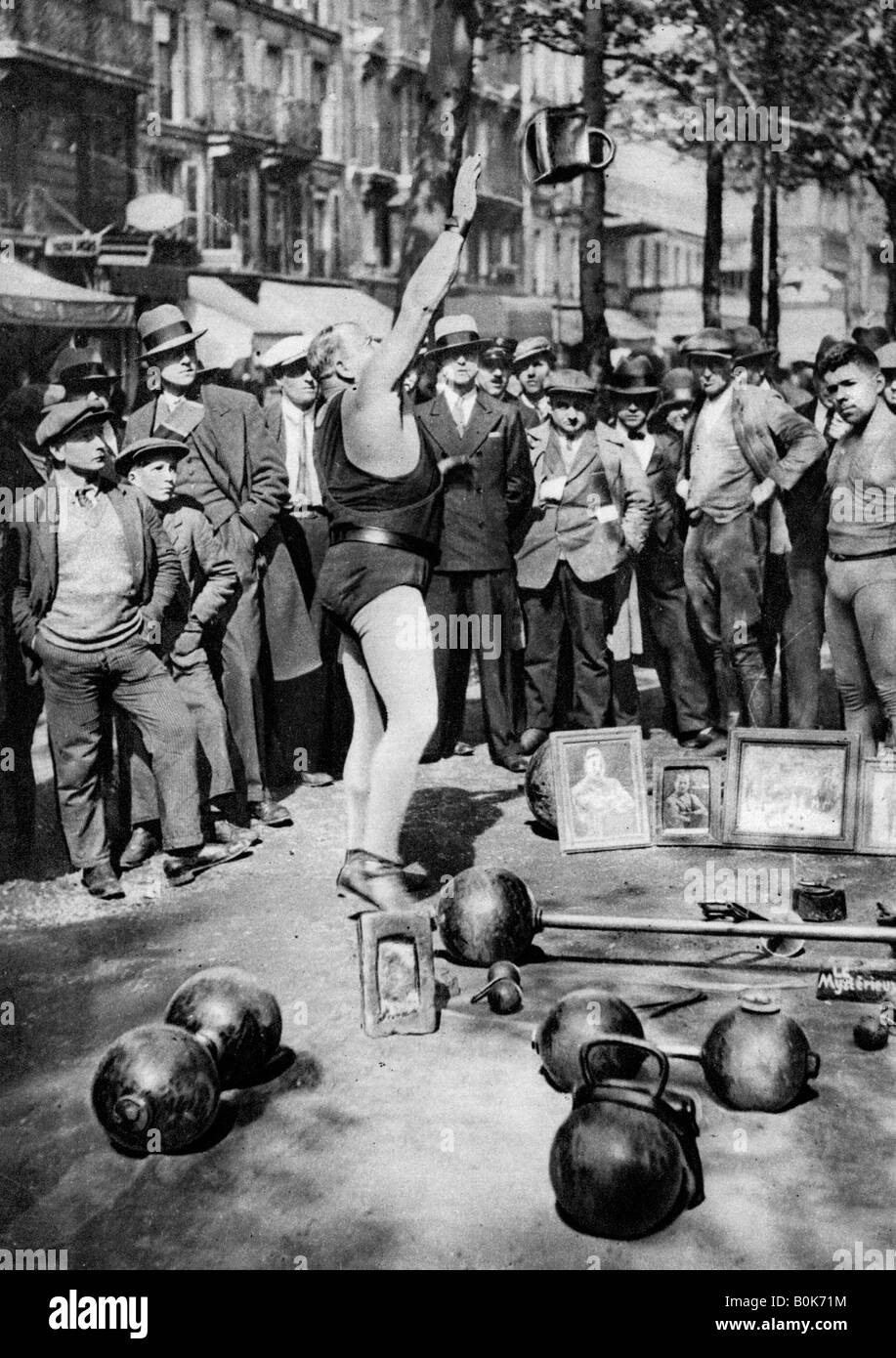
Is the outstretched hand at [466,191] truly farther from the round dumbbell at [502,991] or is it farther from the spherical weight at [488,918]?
the round dumbbell at [502,991]

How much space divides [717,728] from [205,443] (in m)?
3.75

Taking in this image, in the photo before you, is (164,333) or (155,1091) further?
(164,333)

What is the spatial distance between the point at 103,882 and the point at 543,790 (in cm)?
220

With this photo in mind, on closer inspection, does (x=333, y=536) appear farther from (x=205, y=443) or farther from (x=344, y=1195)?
(x=344, y=1195)

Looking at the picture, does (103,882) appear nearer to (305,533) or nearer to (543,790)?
(543,790)

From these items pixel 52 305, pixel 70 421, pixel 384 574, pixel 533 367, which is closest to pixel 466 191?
pixel 384 574

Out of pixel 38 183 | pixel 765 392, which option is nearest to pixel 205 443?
pixel 765 392

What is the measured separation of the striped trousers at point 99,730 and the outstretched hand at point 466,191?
2448 millimetres

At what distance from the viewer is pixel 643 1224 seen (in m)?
4.09

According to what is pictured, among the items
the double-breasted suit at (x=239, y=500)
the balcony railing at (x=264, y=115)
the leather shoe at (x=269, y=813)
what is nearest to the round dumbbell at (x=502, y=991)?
the leather shoe at (x=269, y=813)

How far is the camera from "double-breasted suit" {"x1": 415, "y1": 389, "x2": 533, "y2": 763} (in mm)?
9500

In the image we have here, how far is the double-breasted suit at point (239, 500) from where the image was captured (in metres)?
8.38

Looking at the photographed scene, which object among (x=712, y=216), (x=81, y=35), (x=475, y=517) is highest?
(x=81, y=35)

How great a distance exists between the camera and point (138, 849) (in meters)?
7.62
